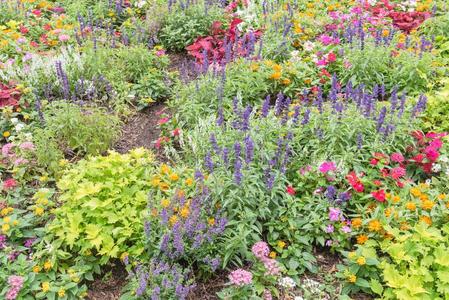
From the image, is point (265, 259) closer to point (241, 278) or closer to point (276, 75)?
point (241, 278)

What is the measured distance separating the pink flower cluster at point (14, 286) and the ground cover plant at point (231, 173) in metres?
0.01

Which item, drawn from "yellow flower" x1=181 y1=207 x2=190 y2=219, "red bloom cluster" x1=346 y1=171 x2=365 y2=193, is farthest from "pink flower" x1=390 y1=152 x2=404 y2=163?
"yellow flower" x1=181 y1=207 x2=190 y2=219

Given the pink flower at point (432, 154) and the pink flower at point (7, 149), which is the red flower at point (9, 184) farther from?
the pink flower at point (432, 154)

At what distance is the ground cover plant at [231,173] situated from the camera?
376cm

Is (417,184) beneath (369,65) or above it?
beneath

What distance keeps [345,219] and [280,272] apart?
814mm

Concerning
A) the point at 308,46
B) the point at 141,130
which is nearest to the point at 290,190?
the point at 141,130

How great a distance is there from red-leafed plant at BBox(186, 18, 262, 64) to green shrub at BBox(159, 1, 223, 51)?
4.6 inches

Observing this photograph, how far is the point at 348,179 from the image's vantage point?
Answer: 165 inches

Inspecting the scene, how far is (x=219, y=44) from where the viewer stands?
6.84m

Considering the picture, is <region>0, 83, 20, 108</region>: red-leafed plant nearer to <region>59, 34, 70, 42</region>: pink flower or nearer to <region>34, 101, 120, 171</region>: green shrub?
<region>34, 101, 120, 171</region>: green shrub

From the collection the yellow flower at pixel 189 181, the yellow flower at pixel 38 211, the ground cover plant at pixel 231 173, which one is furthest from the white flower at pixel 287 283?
the yellow flower at pixel 38 211

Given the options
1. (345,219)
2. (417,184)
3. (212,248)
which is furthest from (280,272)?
(417,184)

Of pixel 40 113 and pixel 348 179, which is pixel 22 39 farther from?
pixel 348 179
